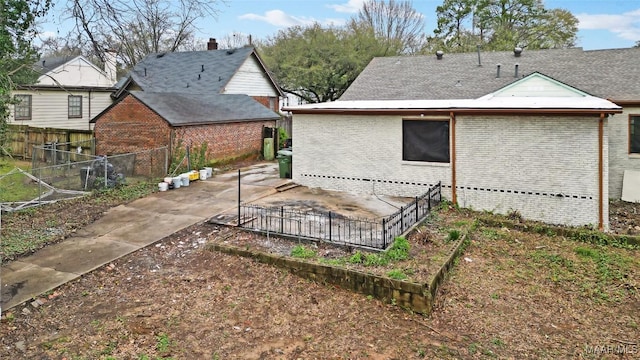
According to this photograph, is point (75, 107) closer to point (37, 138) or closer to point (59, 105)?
point (59, 105)

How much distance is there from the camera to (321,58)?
103 ft

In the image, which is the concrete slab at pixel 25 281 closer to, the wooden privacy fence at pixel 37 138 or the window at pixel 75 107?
the wooden privacy fence at pixel 37 138

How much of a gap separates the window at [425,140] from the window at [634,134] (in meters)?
5.89

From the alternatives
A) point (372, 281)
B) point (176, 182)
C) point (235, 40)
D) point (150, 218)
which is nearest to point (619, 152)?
point (372, 281)

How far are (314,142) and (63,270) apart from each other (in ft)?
26.0

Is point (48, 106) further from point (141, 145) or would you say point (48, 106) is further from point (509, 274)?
point (509, 274)

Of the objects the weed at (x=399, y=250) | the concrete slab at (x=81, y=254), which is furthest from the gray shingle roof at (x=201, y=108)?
the weed at (x=399, y=250)

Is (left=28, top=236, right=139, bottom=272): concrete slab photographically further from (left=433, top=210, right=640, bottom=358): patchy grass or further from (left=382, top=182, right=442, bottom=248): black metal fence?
(left=433, top=210, right=640, bottom=358): patchy grass

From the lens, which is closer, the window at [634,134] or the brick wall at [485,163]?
the brick wall at [485,163]

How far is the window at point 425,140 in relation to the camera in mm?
11734

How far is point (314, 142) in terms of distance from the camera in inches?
534

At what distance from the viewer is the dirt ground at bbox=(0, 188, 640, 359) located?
5359mm

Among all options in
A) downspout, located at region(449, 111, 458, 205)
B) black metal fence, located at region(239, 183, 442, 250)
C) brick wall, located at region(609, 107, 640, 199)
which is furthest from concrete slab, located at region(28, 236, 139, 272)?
brick wall, located at region(609, 107, 640, 199)

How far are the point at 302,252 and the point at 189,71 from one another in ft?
72.5
